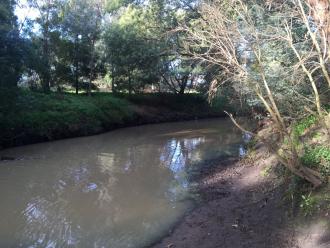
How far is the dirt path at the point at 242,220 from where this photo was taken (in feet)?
22.8

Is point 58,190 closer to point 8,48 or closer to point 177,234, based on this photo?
point 177,234

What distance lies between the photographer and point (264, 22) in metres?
10.9

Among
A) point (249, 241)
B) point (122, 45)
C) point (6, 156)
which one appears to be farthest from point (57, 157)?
point (122, 45)

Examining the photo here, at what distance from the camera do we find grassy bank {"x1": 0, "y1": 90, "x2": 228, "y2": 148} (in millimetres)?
19609

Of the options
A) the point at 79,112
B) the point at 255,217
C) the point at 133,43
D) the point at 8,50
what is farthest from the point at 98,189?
the point at 133,43

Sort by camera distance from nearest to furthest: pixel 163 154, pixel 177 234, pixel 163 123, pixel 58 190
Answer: pixel 177 234 < pixel 58 190 < pixel 163 154 < pixel 163 123

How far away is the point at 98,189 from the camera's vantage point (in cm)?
1191

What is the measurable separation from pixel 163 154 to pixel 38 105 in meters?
8.60

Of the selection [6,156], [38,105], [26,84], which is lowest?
[6,156]

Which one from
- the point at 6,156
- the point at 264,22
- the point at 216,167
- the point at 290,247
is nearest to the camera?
the point at 290,247

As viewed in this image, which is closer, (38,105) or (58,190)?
(58,190)

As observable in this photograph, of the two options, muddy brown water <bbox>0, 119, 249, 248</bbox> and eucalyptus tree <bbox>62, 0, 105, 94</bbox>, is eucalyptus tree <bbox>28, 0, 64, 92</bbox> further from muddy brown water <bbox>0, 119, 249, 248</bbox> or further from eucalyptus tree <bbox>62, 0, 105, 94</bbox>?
muddy brown water <bbox>0, 119, 249, 248</bbox>

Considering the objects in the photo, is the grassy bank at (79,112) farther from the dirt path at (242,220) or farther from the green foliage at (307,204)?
the green foliage at (307,204)

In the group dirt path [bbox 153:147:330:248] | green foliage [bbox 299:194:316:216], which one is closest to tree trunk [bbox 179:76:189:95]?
dirt path [bbox 153:147:330:248]
